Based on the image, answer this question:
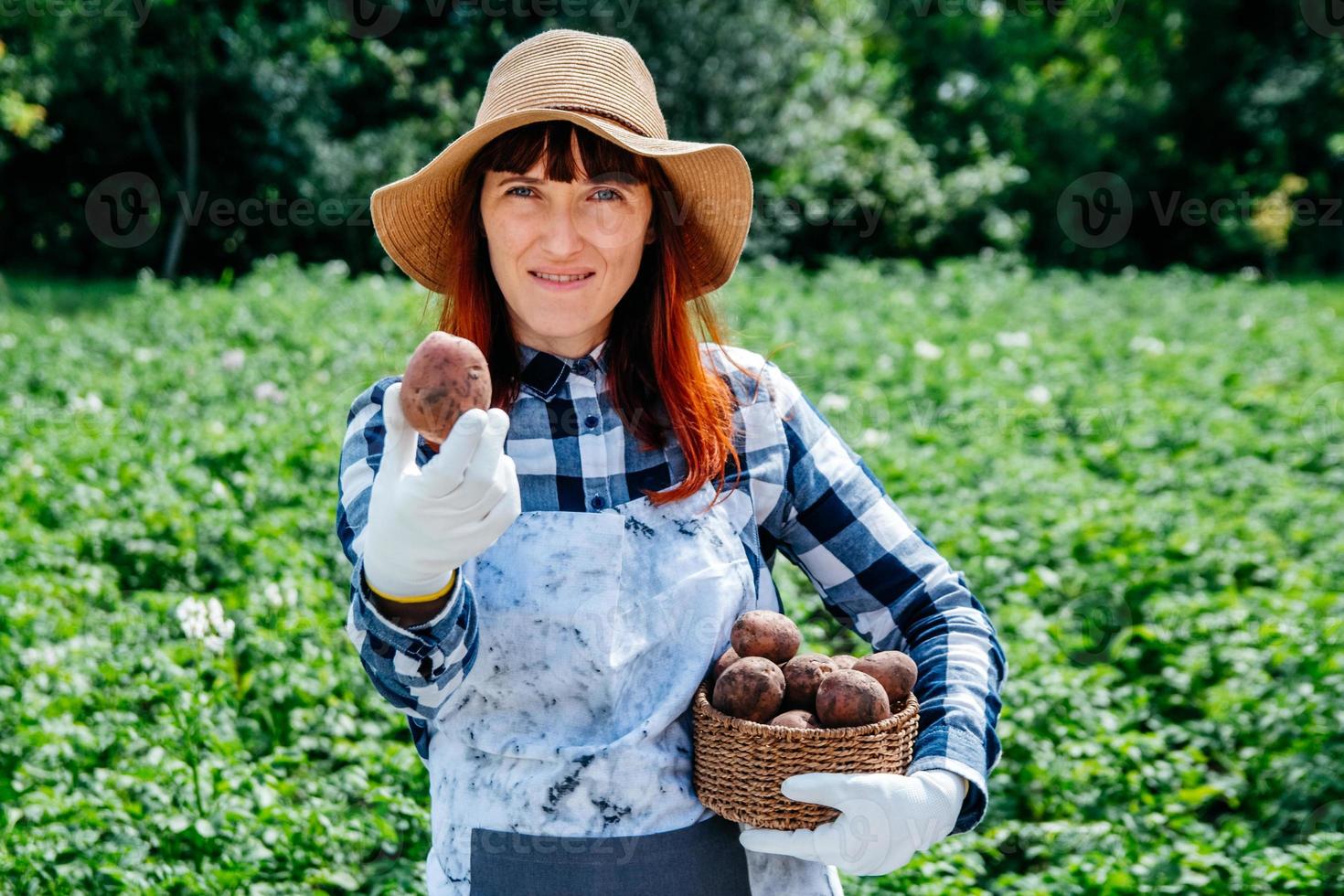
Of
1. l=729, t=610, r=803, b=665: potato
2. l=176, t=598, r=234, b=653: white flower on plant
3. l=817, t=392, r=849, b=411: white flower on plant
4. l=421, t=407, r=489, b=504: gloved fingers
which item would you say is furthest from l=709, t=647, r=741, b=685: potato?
l=817, t=392, r=849, b=411: white flower on plant

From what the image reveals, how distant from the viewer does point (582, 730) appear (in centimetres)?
155

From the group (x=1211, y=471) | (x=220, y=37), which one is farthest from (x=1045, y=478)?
(x=220, y=37)

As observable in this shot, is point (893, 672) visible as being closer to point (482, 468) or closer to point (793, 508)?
point (793, 508)

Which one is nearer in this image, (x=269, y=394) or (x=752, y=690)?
(x=752, y=690)

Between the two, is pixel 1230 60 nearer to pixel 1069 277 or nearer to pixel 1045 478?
pixel 1069 277

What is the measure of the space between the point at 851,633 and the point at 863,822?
2.39 m

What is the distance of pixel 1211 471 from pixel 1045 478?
2.44 feet

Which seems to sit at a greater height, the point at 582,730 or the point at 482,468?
the point at 482,468

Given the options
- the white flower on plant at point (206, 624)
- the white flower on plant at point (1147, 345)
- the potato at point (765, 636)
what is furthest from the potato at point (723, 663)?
the white flower on plant at point (1147, 345)

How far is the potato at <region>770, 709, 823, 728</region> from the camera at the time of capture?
1.52 meters

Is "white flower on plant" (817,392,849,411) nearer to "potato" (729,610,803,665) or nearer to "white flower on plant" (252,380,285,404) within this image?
"white flower on plant" (252,380,285,404)

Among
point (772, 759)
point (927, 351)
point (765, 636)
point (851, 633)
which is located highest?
point (927, 351)

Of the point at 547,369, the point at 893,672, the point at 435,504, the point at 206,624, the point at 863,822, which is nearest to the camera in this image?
the point at 435,504

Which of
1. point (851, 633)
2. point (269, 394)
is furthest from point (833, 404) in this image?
point (269, 394)
